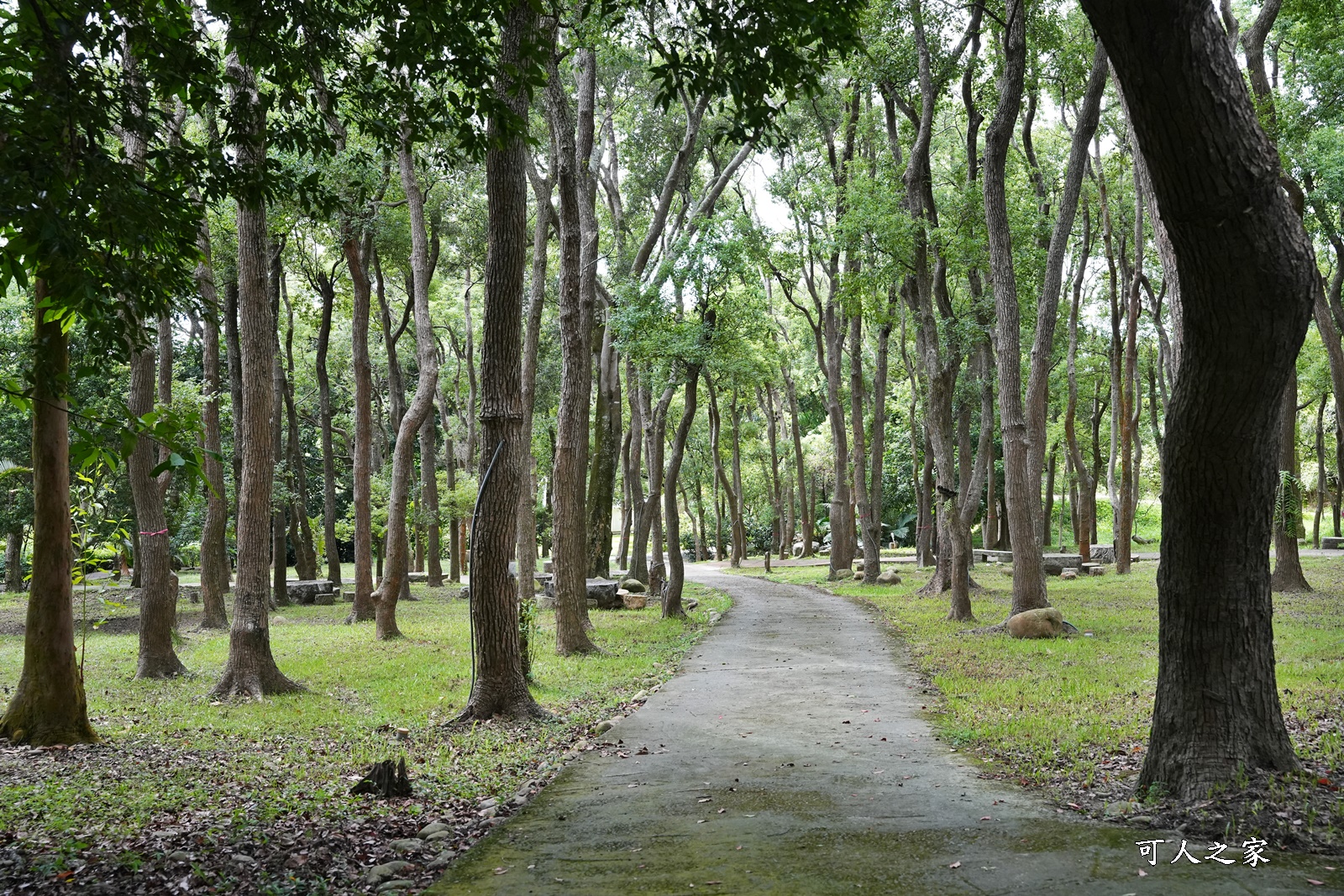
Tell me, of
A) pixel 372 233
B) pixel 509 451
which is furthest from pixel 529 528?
pixel 509 451

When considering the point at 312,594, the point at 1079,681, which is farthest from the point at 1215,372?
the point at 312,594

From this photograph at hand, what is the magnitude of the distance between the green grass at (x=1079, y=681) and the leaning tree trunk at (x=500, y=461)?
376 centimetres

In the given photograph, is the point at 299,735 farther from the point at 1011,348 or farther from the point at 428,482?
the point at 428,482

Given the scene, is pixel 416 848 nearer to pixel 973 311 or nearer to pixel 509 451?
pixel 509 451

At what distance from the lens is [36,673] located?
7258 millimetres

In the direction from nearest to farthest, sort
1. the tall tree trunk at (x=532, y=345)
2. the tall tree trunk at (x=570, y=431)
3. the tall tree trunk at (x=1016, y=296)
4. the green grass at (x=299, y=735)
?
the green grass at (x=299, y=735)
the tall tree trunk at (x=570, y=431)
the tall tree trunk at (x=1016, y=296)
the tall tree trunk at (x=532, y=345)

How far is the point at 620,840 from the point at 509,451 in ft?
13.8

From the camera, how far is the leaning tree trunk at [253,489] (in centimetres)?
981

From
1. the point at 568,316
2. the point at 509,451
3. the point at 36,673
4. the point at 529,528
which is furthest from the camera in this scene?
the point at 529,528

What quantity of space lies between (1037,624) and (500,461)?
827cm

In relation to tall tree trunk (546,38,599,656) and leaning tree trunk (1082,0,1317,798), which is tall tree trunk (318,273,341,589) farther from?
leaning tree trunk (1082,0,1317,798)

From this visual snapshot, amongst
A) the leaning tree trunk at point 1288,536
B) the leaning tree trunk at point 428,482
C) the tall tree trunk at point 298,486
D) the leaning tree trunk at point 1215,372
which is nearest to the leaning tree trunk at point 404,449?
the leaning tree trunk at point 428,482

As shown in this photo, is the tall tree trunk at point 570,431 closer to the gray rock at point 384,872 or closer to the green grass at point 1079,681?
the green grass at point 1079,681

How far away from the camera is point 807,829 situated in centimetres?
484
